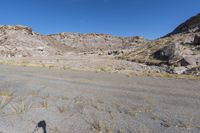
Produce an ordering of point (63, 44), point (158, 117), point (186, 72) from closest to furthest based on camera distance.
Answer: point (158, 117) < point (186, 72) < point (63, 44)

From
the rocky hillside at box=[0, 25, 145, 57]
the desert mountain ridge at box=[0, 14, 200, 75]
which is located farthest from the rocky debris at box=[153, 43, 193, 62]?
the rocky hillside at box=[0, 25, 145, 57]

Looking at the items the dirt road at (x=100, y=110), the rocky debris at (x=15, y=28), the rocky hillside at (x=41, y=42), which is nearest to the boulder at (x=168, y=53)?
the dirt road at (x=100, y=110)

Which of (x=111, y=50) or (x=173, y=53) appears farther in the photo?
(x=111, y=50)

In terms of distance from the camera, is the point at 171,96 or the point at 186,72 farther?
the point at 186,72

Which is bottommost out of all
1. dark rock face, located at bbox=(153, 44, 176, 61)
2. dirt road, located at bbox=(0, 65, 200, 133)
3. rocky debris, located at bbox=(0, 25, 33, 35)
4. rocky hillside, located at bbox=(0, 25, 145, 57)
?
dirt road, located at bbox=(0, 65, 200, 133)

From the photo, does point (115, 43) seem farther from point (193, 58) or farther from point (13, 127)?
point (13, 127)

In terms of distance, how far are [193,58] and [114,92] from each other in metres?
14.4

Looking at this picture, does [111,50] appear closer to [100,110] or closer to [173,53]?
[173,53]

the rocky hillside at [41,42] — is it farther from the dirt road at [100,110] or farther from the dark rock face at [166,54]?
the dirt road at [100,110]

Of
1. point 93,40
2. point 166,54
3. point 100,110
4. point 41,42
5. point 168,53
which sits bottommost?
point 100,110

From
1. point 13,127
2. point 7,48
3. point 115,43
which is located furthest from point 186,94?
point 115,43

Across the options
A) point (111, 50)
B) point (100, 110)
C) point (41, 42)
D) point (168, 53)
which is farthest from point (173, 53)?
point (41, 42)

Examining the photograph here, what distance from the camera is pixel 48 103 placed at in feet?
24.2

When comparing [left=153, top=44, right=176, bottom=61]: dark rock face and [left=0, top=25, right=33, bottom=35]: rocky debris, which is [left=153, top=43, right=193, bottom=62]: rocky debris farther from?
[left=0, top=25, right=33, bottom=35]: rocky debris
